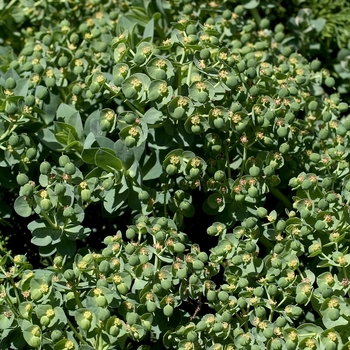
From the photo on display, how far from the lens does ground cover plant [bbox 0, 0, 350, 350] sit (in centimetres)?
133

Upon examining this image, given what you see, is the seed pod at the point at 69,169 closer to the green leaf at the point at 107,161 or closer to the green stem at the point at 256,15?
the green leaf at the point at 107,161

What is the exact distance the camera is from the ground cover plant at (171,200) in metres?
1.33

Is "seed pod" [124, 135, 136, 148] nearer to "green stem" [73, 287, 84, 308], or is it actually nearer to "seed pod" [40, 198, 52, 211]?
"seed pod" [40, 198, 52, 211]

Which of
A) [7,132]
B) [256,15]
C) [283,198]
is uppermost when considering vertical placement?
[7,132]

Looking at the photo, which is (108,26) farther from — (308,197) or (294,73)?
(308,197)

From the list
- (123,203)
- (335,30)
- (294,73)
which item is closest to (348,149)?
(294,73)

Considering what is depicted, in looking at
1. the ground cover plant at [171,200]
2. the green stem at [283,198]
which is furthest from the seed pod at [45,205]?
the green stem at [283,198]

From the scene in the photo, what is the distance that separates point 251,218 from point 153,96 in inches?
13.2

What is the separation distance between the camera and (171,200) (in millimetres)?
1498

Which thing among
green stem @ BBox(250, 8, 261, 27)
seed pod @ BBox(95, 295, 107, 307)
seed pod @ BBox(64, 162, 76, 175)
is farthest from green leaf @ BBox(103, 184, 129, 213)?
green stem @ BBox(250, 8, 261, 27)

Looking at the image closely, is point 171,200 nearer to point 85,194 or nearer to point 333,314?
point 85,194

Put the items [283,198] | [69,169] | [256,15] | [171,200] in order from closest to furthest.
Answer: [69,169] < [171,200] < [283,198] < [256,15]

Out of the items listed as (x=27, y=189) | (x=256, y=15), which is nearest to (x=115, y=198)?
(x=27, y=189)

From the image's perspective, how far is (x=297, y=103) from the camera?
1.58 meters
